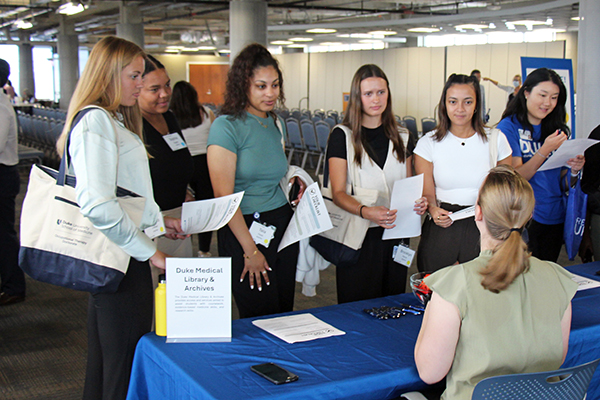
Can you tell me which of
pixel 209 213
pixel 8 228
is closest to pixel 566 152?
pixel 209 213

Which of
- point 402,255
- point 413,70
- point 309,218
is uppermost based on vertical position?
point 413,70

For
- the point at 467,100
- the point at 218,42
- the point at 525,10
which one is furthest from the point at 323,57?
the point at 467,100

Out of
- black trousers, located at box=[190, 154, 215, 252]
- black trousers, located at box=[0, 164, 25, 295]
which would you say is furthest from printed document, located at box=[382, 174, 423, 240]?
black trousers, located at box=[0, 164, 25, 295]

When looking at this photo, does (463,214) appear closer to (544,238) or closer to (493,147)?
(493,147)

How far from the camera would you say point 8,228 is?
3.87 metres

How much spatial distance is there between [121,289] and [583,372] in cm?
135

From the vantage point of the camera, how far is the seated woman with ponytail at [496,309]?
1.43m

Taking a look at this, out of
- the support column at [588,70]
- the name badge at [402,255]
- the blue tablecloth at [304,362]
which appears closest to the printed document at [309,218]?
the blue tablecloth at [304,362]

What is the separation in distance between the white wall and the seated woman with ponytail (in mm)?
13275

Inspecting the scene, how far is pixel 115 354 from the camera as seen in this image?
184 centimetres

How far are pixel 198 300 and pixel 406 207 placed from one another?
113 centimetres

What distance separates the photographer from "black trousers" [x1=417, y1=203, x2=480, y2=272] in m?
2.51

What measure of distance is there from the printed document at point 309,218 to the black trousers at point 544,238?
1.41 m

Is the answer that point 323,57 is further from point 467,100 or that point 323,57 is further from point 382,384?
point 382,384
